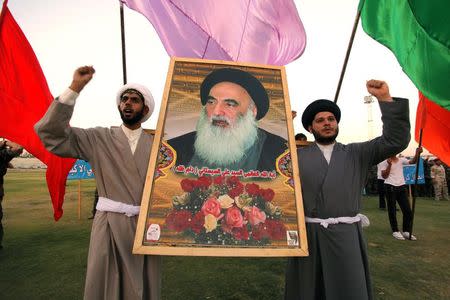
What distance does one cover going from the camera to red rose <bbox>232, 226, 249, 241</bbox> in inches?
72.2

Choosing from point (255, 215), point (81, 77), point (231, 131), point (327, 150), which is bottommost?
point (255, 215)

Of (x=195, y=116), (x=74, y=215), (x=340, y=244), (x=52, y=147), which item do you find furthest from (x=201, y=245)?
(x=74, y=215)

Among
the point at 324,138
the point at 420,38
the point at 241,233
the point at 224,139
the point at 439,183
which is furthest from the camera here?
the point at 439,183

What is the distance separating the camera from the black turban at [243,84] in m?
2.31

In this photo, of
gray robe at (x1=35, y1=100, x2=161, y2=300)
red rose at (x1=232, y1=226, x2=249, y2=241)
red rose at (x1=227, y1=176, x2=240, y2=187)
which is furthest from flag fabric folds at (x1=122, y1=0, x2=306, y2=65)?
red rose at (x1=232, y1=226, x2=249, y2=241)

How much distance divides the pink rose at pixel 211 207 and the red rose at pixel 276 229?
33 cm

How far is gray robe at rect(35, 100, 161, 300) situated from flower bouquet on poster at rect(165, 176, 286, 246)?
0.44 meters

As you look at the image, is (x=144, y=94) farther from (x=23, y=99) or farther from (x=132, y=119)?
(x=23, y=99)

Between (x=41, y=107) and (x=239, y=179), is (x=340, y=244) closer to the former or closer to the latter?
(x=239, y=179)

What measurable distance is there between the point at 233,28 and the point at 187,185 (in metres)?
2.74

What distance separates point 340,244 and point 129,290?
153 cm

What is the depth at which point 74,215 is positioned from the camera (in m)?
8.88

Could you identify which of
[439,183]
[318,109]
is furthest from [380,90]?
[439,183]

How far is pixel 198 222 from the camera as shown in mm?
1866
